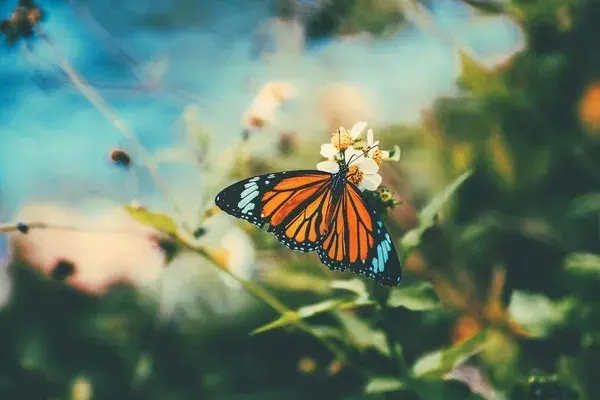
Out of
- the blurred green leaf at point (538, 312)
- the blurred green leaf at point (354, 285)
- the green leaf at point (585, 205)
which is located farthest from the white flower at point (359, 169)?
the green leaf at point (585, 205)

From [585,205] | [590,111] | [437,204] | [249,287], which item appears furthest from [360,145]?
[590,111]

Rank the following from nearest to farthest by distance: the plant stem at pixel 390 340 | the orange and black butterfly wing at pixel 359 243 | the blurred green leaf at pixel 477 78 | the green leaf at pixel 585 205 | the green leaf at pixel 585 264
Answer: the orange and black butterfly wing at pixel 359 243 → the plant stem at pixel 390 340 → the green leaf at pixel 585 264 → the green leaf at pixel 585 205 → the blurred green leaf at pixel 477 78

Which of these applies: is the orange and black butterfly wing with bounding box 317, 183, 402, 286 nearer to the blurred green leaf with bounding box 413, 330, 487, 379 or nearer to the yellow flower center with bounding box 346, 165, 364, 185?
the yellow flower center with bounding box 346, 165, 364, 185

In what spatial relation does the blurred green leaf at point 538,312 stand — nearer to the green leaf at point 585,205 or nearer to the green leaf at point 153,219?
the green leaf at point 585,205

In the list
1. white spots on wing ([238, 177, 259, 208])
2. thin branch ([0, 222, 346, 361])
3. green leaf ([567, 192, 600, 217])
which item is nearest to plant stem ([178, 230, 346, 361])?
thin branch ([0, 222, 346, 361])

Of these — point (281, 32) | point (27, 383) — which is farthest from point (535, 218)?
point (27, 383)

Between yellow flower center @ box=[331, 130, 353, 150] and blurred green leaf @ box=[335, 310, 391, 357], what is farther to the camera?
blurred green leaf @ box=[335, 310, 391, 357]
